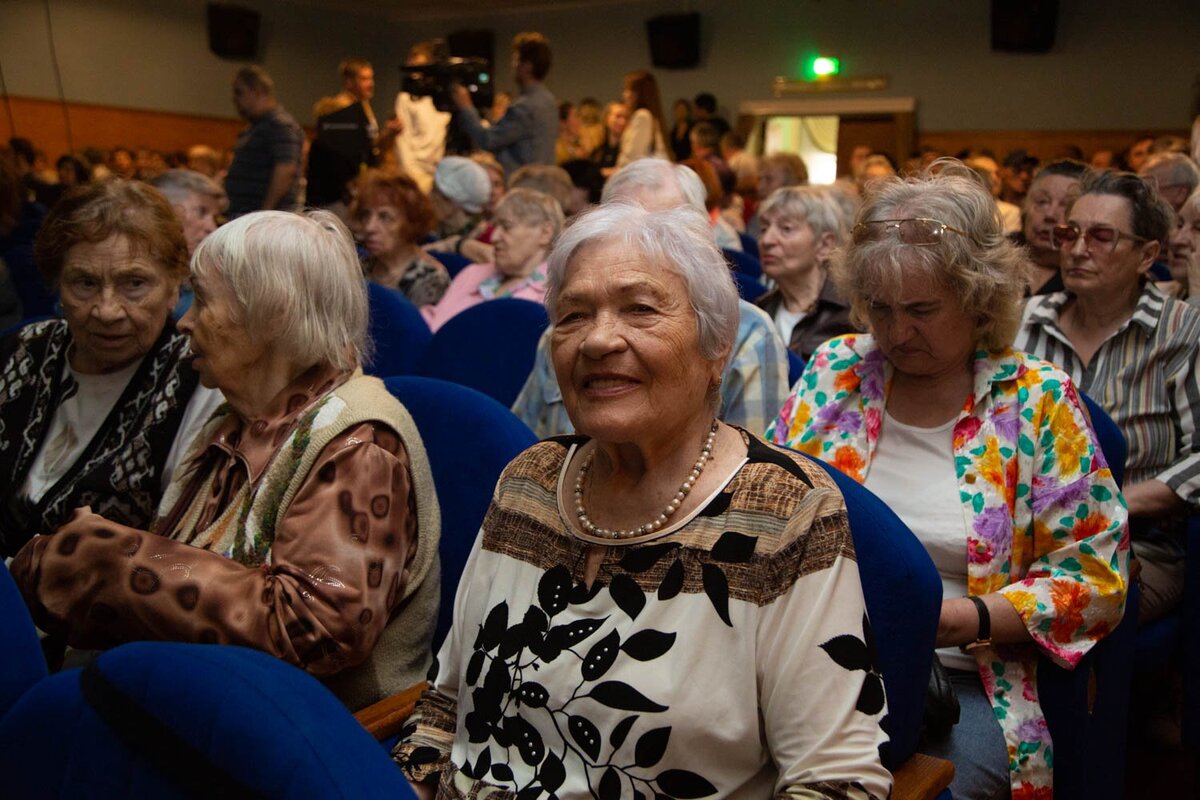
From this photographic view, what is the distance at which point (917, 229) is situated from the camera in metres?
1.88

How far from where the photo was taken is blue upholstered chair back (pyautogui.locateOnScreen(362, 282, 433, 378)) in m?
3.08

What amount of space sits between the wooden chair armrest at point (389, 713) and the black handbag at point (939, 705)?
0.70 metres

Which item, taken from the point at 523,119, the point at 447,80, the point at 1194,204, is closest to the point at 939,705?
the point at 1194,204

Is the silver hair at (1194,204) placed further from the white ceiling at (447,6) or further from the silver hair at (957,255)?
the white ceiling at (447,6)

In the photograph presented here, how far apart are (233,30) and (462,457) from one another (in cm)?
1385

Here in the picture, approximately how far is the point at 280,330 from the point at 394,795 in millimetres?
1090

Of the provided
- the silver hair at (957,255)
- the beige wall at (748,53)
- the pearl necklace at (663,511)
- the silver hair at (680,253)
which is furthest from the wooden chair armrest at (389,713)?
the beige wall at (748,53)

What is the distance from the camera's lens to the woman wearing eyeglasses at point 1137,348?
231 cm

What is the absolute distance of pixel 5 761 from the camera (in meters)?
0.91

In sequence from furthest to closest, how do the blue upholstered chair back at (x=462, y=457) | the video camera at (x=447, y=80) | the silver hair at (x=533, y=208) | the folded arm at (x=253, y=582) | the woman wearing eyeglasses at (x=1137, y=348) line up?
the video camera at (x=447, y=80) → the silver hair at (x=533, y=208) → the woman wearing eyeglasses at (x=1137, y=348) → the blue upholstered chair back at (x=462, y=457) → the folded arm at (x=253, y=582)

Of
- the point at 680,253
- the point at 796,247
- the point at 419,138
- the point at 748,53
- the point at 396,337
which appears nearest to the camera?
the point at 680,253

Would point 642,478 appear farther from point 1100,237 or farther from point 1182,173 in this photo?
point 1182,173

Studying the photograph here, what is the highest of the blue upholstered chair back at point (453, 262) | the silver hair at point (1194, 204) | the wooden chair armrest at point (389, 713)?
the silver hair at point (1194, 204)

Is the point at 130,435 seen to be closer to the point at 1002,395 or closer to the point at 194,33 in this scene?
Answer: the point at 1002,395
